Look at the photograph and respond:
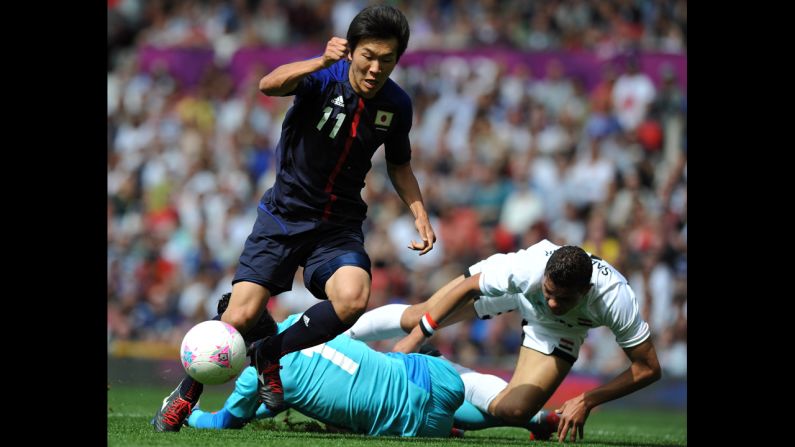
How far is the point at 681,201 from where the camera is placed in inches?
555

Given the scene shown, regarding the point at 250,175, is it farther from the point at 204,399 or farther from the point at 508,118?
the point at 204,399

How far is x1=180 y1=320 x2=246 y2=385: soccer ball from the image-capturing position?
6.47 meters

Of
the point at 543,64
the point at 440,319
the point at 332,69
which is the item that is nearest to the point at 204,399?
the point at 440,319

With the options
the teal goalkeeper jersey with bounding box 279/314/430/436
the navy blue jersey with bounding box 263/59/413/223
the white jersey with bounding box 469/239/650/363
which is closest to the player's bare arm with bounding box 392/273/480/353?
the white jersey with bounding box 469/239/650/363

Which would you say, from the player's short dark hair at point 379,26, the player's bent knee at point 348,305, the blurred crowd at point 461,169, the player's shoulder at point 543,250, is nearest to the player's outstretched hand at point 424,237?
the player's bent knee at point 348,305

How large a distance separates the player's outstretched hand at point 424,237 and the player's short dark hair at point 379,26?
41.7 inches

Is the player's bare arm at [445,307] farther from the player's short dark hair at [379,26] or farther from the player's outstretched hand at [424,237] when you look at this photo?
the player's short dark hair at [379,26]

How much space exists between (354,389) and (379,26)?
2.09 m

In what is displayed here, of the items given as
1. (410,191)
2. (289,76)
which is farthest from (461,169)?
(289,76)

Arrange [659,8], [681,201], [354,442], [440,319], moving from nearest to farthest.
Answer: [354,442] → [440,319] → [681,201] → [659,8]

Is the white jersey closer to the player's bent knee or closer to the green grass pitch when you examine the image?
the green grass pitch

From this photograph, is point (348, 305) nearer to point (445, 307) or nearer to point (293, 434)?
point (293, 434)

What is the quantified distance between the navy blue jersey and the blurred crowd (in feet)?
19.8

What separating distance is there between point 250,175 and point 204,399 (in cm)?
560
